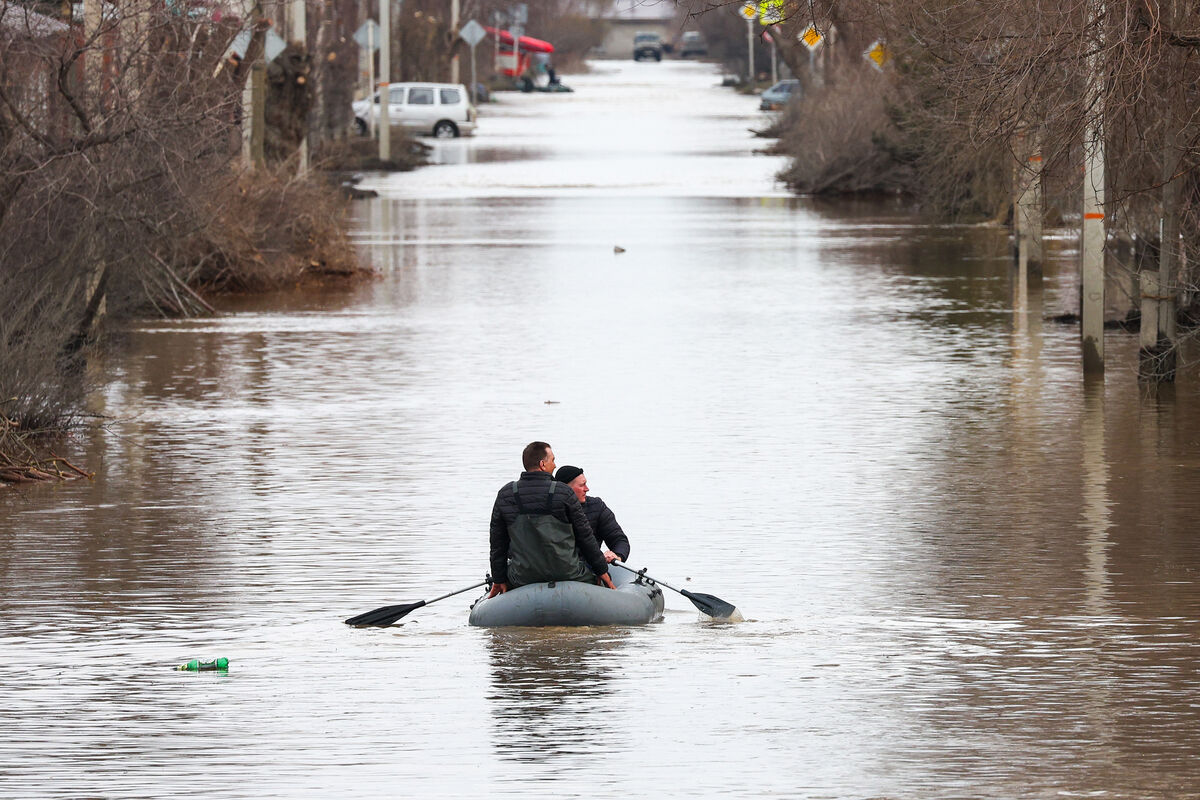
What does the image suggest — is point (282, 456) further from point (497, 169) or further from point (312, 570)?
point (497, 169)

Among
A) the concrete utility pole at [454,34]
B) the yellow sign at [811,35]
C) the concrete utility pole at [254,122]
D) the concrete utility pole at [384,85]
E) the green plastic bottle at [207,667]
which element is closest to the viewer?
the green plastic bottle at [207,667]

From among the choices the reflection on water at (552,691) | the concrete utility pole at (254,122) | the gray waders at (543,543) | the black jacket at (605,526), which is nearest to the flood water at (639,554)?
the reflection on water at (552,691)

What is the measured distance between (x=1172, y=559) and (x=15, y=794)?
6.50 metres

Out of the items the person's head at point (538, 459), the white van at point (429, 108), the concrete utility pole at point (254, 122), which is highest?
the white van at point (429, 108)

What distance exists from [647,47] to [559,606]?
149m

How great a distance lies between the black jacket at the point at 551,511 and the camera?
9891mm

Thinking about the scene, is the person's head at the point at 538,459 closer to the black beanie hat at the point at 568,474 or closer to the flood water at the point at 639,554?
the black beanie hat at the point at 568,474

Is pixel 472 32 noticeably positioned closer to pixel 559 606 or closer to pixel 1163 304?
pixel 1163 304

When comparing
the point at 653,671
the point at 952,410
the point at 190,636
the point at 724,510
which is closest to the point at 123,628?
the point at 190,636

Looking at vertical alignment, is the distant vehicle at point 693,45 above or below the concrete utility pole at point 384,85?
above

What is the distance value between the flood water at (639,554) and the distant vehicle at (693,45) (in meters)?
134

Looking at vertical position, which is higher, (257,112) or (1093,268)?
(257,112)

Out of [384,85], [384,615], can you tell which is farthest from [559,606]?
[384,85]

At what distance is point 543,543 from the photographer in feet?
32.5
